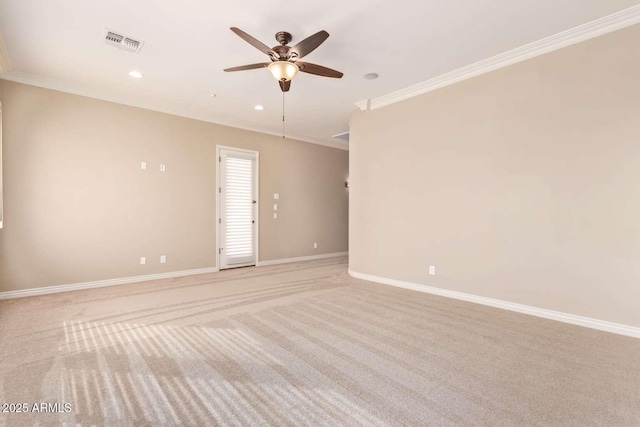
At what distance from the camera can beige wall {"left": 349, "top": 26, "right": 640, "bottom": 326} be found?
286cm

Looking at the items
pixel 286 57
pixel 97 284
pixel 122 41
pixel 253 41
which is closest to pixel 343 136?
pixel 286 57

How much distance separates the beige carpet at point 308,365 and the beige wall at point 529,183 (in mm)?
530

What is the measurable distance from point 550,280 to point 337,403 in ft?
9.43

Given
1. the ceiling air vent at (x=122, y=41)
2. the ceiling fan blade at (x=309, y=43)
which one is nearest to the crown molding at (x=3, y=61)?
the ceiling air vent at (x=122, y=41)

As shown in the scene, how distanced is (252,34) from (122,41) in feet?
4.69

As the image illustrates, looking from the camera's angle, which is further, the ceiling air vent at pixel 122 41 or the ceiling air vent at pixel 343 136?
the ceiling air vent at pixel 343 136

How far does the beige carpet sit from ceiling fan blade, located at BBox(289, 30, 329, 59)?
2.68 metres

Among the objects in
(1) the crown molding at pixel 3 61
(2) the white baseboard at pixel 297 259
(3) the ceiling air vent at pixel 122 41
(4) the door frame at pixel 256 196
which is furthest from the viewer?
(2) the white baseboard at pixel 297 259

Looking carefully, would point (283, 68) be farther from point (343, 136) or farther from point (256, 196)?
point (343, 136)

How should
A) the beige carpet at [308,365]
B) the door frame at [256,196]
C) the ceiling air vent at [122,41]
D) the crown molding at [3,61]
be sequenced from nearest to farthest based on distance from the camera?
the beige carpet at [308,365], the ceiling air vent at [122,41], the crown molding at [3,61], the door frame at [256,196]

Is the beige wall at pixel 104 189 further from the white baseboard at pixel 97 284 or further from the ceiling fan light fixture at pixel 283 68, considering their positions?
the ceiling fan light fixture at pixel 283 68

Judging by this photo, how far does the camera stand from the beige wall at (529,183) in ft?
9.37

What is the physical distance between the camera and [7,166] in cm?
386

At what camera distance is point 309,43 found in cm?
260
